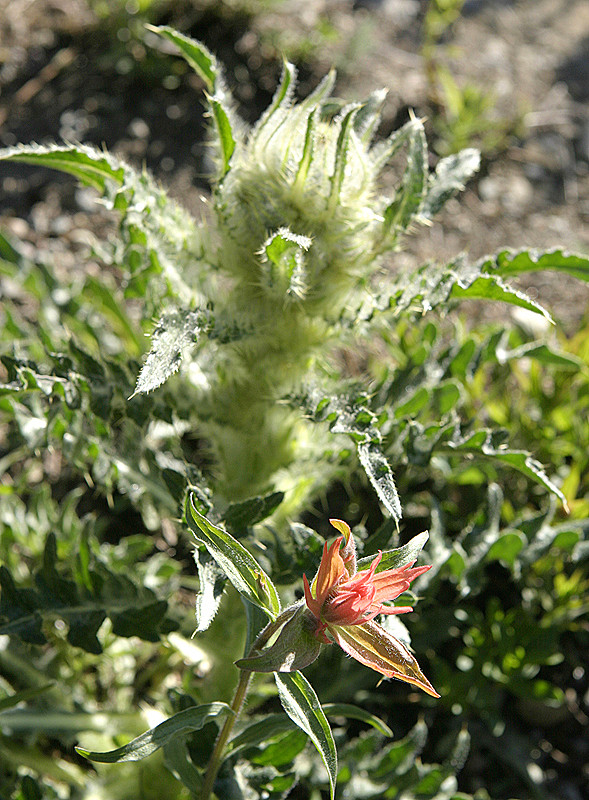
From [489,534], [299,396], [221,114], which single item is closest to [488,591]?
[489,534]

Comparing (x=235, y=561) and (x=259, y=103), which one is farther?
(x=259, y=103)

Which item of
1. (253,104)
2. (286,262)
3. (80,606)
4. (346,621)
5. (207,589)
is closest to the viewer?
(346,621)

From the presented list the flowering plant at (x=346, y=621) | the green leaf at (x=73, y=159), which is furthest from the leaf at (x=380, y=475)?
the green leaf at (x=73, y=159)

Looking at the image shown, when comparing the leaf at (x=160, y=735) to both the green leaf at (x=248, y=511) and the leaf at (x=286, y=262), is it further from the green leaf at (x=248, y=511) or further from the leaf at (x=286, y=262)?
the leaf at (x=286, y=262)

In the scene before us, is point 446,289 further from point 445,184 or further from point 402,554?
point 402,554

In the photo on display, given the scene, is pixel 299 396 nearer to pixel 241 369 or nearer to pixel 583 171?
pixel 241 369

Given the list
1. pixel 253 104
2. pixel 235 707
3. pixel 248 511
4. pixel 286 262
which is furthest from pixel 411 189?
pixel 253 104
